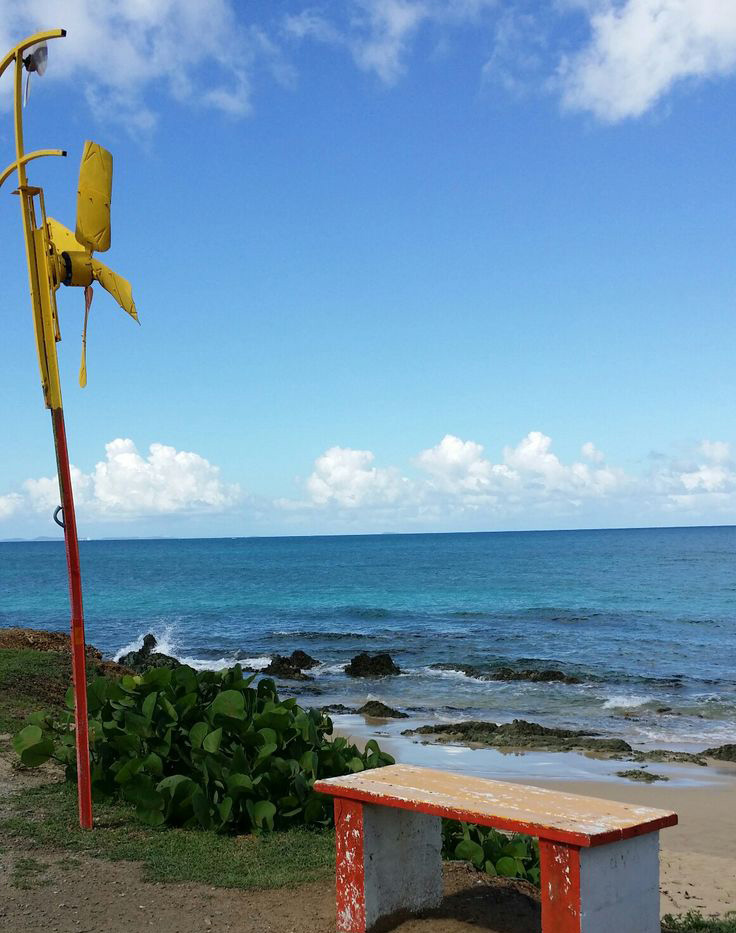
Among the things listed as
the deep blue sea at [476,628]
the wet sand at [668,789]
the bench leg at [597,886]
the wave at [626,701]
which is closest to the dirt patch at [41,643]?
the wet sand at [668,789]

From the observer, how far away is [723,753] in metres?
13.7

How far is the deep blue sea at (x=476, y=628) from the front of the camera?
1909 centimetres

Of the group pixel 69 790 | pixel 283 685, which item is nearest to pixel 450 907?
pixel 69 790

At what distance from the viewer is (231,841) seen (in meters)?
6.17

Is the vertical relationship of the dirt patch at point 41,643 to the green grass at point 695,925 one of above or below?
above

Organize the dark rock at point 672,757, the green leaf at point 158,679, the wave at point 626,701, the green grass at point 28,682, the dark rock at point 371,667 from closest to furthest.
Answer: the green leaf at point 158,679 → the green grass at point 28,682 → the dark rock at point 672,757 → the wave at point 626,701 → the dark rock at point 371,667

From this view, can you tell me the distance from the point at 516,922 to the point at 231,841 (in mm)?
2042

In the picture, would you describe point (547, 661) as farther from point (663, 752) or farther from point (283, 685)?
point (663, 752)

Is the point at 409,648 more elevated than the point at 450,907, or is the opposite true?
the point at 450,907

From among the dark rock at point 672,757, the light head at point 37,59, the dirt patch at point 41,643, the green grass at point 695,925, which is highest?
the light head at point 37,59

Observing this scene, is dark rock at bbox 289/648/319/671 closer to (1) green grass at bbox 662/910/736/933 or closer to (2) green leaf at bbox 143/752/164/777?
(2) green leaf at bbox 143/752/164/777

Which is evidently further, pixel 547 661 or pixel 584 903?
pixel 547 661

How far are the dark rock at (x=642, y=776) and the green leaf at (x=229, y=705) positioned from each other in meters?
7.51

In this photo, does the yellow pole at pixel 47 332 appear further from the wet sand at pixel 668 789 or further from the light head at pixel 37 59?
the wet sand at pixel 668 789
